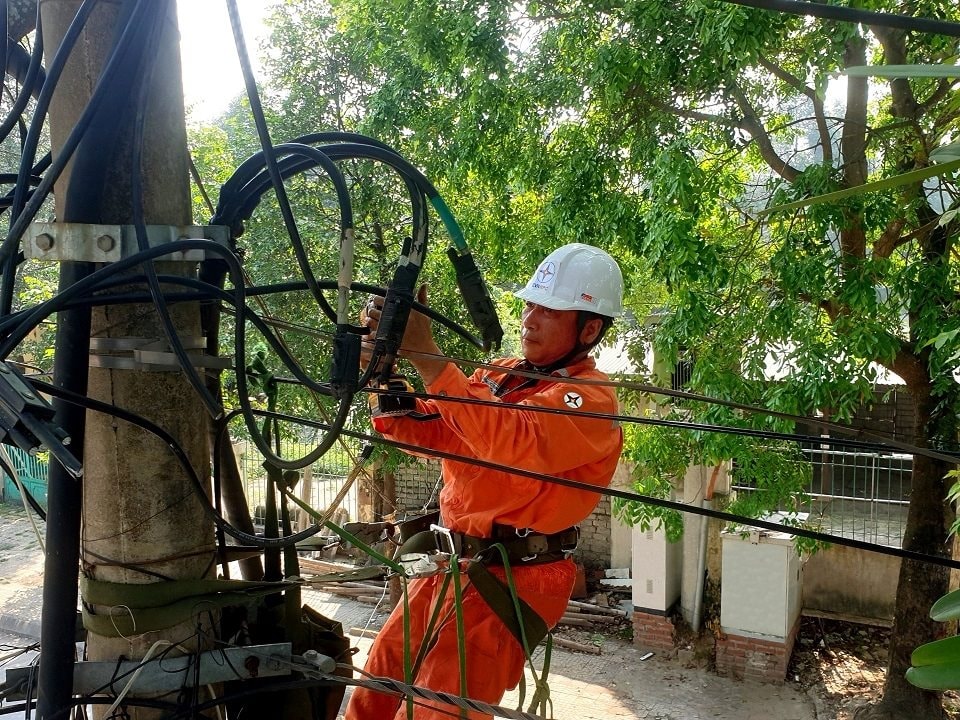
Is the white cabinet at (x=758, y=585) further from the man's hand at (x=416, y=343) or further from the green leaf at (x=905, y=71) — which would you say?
the green leaf at (x=905, y=71)

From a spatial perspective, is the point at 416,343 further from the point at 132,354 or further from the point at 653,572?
the point at 653,572

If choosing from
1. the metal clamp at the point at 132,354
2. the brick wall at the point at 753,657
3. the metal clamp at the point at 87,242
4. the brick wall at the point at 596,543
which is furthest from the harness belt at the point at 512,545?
the brick wall at the point at 596,543

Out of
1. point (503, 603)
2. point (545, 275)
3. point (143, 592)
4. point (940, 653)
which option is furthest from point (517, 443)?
point (940, 653)

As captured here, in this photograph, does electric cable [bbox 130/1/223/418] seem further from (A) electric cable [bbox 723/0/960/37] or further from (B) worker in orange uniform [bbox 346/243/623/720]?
(A) electric cable [bbox 723/0/960/37]

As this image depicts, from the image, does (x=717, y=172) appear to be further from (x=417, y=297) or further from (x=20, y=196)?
(x=20, y=196)

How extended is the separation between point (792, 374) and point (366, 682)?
3.87 m

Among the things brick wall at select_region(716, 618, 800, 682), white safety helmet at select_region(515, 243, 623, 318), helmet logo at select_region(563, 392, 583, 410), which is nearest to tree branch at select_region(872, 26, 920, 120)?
white safety helmet at select_region(515, 243, 623, 318)

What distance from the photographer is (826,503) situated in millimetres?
8391

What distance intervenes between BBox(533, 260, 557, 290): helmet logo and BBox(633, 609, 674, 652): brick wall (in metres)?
6.21

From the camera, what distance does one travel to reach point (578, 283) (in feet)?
8.78

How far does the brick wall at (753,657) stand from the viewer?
24.5 ft

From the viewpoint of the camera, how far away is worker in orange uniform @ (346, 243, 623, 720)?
2.22m

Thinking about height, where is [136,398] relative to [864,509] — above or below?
above

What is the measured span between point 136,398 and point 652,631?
750cm
